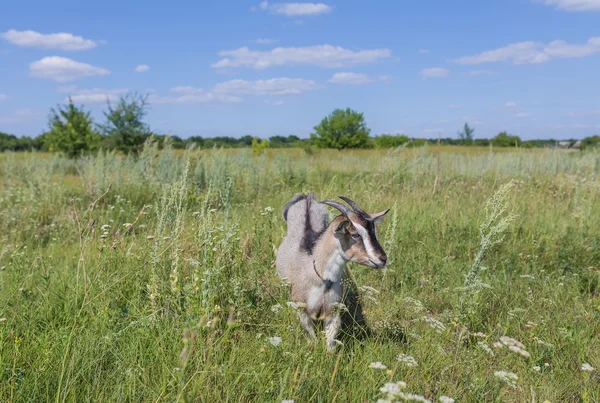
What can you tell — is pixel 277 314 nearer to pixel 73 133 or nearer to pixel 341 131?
pixel 73 133

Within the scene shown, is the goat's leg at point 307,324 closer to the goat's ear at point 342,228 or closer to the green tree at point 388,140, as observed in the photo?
the goat's ear at point 342,228

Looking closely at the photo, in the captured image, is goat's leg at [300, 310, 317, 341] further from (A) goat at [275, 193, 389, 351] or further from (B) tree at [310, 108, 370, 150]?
(B) tree at [310, 108, 370, 150]

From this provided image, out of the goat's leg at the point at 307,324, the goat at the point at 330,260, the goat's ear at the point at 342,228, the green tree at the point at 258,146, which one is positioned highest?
the green tree at the point at 258,146

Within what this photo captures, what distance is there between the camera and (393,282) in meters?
4.84

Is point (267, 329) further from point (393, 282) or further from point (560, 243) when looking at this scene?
point (560, 243)

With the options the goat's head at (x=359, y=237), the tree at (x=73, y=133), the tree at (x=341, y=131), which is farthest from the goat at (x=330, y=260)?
the tree at (x=341, y=131)

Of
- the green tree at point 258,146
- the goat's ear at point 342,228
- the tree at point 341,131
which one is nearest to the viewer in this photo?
the goat's ear at point 342,228

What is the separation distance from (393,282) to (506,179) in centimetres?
740

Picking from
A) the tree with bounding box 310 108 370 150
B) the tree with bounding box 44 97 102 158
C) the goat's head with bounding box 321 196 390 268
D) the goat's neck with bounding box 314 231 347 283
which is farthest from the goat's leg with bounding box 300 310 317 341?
the tree with bounding box 310 108 370 150

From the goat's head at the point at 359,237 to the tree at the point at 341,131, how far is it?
59.2 meters

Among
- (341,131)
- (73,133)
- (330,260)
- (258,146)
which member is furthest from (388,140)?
(330,260)

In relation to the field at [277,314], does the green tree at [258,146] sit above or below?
above

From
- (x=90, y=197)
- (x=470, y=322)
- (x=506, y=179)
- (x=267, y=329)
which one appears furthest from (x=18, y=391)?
(x=506, y=179)

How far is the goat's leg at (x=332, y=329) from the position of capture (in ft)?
10.1
